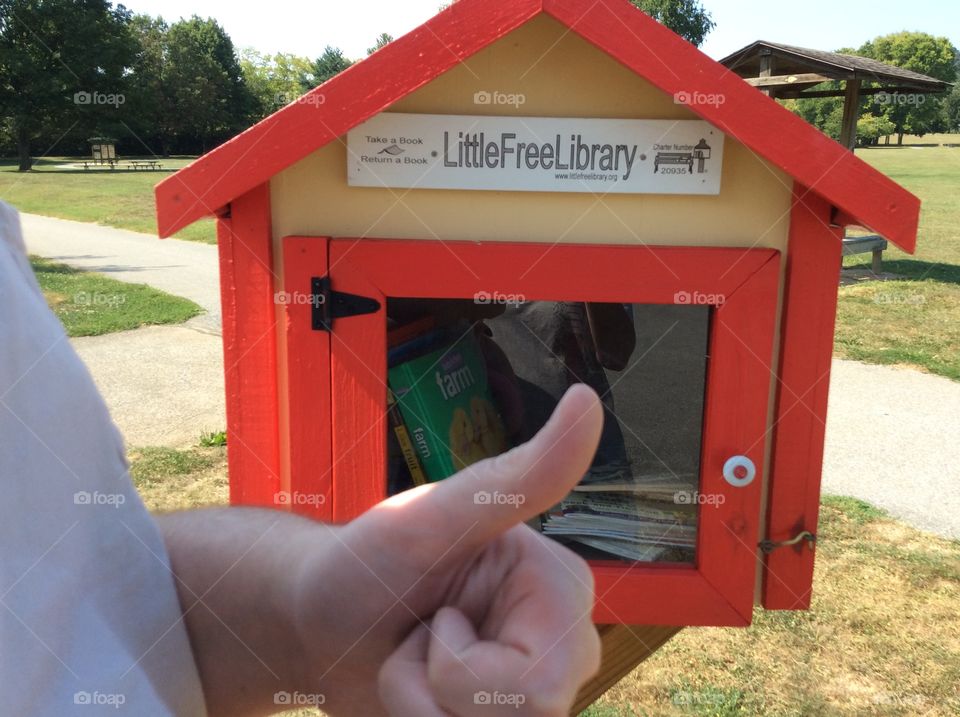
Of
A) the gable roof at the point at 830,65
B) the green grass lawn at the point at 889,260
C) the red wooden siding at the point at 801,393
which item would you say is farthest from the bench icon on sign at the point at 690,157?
the gable roof at the point at 830,65

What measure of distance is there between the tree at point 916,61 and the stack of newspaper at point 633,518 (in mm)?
49012

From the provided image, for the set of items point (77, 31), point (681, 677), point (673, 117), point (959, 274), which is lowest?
point (681, 677)

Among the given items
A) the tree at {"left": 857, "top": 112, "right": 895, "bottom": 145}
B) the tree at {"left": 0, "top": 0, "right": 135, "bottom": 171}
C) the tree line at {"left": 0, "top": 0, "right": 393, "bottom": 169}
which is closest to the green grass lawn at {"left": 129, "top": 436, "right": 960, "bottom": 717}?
the tree line at {"left": 0, "top": 0, "right": 393, "bottom": 169}

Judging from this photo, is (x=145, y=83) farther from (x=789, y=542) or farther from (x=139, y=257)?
(x=789, y=542)

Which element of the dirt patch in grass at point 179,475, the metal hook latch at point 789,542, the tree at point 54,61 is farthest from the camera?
the tree at point 54,61

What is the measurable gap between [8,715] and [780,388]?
1.59 meters

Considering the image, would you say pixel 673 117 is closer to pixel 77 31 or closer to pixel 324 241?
pixel 324 241

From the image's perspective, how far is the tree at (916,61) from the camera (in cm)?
4556

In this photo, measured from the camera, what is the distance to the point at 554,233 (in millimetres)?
1836

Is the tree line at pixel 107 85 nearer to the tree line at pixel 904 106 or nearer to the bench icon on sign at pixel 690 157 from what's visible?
the bench icon on sign at pixel 690 157

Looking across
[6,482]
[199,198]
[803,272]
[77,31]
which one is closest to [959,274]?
[803,272]

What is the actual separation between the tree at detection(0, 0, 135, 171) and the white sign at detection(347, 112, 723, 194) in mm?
28940

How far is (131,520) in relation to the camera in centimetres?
98

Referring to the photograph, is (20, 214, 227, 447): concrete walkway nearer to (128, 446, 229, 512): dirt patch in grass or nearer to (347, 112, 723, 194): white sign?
(128, 446, 229, 512): dirt patch in grass
